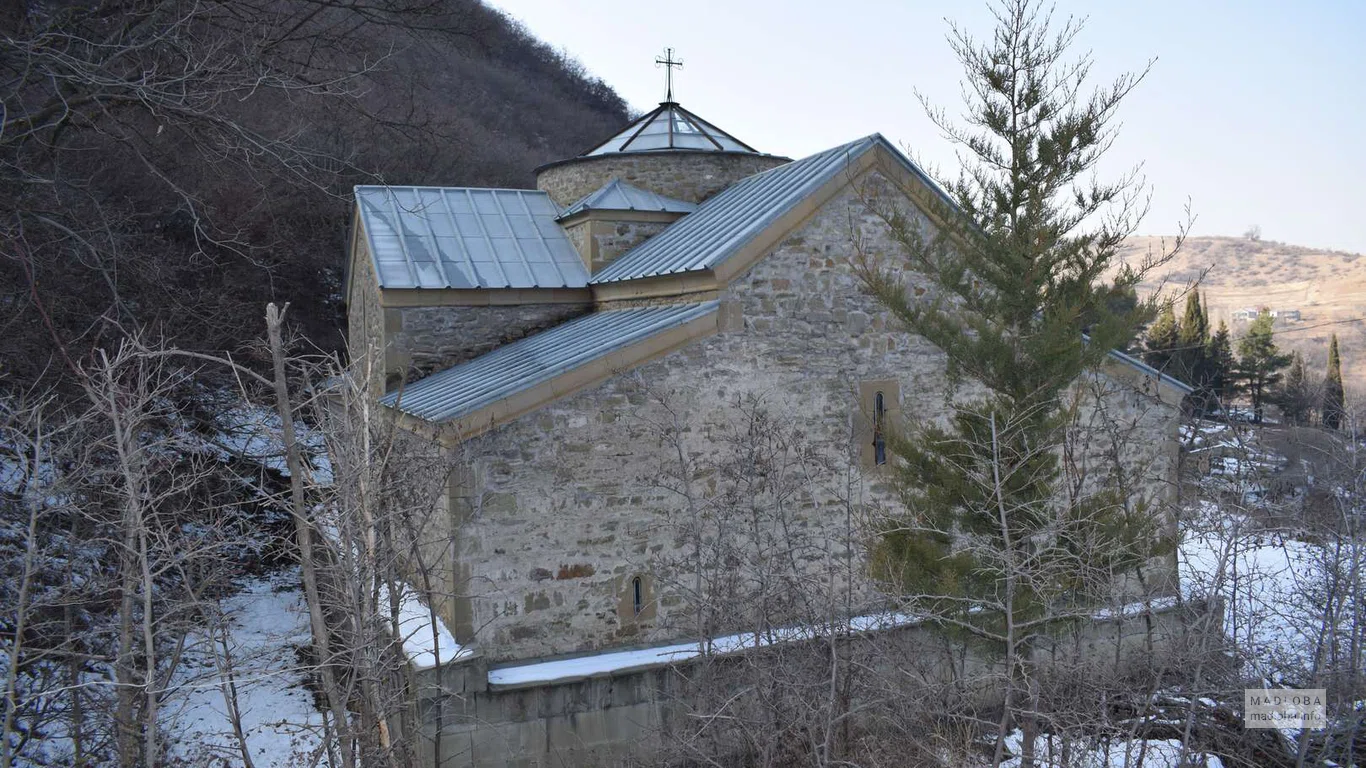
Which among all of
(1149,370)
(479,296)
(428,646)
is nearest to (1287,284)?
(1149,370)

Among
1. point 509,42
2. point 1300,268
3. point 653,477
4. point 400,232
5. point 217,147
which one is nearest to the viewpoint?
point 653,477

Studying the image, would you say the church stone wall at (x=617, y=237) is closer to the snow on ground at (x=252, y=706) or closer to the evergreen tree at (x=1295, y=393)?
the snow on ground at (x=252, y=706)

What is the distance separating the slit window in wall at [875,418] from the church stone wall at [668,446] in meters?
0.04

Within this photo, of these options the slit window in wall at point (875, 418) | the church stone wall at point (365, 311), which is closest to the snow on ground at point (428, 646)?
the church stone wall at point (365, 311)

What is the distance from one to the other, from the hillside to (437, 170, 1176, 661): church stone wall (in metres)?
58.0

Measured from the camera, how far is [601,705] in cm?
751

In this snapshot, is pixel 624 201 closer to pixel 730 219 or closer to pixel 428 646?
pixel 730 219

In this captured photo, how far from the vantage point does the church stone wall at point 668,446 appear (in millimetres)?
7500

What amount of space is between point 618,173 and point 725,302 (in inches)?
196

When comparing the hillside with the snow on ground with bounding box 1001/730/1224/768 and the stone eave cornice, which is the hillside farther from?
the stone eave cornice

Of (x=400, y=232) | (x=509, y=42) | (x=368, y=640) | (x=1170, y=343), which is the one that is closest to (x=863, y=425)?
(x=368, y=640)

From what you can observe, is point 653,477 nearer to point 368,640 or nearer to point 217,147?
point 368,640

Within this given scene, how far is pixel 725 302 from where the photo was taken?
8492 millimetres

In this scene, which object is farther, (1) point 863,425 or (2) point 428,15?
(2) point 428,15
